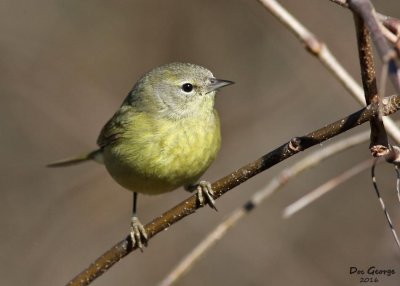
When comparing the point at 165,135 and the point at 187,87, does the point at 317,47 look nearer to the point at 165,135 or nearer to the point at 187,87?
the point at 165,135

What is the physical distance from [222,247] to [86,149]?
83.8 inches

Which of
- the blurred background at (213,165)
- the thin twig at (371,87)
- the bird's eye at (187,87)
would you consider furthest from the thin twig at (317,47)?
the blurred background at (213,165)

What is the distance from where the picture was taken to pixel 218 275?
745 cm

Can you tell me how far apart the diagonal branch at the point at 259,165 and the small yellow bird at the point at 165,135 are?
0.86 meters

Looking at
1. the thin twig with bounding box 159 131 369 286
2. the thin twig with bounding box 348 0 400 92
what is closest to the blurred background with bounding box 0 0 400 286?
the thin twig with bounding box 159 131 369 286

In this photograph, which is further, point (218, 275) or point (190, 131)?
point (218, 275)

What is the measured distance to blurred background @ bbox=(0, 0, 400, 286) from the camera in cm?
734

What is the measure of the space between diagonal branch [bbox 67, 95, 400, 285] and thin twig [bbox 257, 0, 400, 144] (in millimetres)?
63

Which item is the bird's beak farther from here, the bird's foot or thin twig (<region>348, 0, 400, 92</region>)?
thin twig (<region>348, 0, 400, 92</region>)

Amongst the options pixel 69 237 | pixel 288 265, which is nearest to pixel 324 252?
pixel 288 265

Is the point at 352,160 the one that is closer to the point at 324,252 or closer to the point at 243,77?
the point at 324,252

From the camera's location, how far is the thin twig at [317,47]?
170 cm

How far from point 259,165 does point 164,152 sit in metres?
2.11

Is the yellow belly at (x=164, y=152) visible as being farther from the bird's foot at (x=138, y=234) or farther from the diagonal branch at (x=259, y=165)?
the diagonal branch at (x=259, y=165)
